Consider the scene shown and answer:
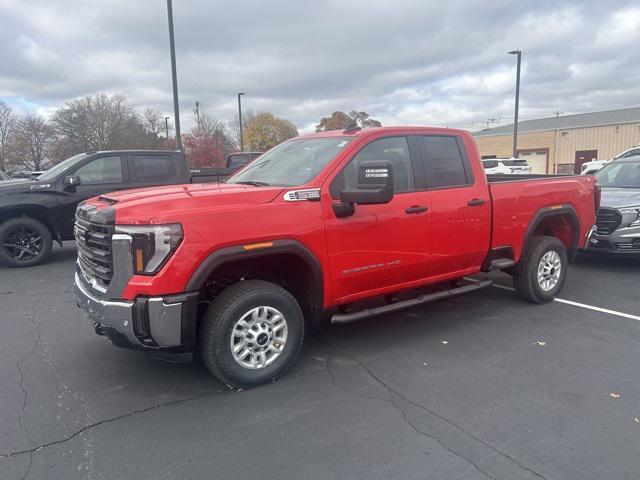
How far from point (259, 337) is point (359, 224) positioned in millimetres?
1228

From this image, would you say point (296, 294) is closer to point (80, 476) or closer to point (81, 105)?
point (80, 476)

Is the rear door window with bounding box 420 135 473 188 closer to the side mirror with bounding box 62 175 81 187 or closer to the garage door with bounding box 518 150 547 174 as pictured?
the side mirror with bounding box 62 175 81 187

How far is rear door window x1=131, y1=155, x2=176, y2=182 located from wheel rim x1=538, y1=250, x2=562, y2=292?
264 inches

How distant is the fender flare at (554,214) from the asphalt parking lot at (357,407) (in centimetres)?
93

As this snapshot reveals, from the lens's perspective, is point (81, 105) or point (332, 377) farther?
point (81, 105)

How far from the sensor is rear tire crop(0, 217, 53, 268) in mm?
8227

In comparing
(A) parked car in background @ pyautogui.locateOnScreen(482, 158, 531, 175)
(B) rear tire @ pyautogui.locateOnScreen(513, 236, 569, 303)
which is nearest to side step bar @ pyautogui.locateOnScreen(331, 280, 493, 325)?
(B) rear tire @ pyautogui.locateOnScreen(513, 236, 569, 303)

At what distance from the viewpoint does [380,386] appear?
150 inches

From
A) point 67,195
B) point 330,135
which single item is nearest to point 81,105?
point 67,195

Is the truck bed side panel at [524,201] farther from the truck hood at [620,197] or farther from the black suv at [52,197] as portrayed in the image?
the black suv at [52,197]

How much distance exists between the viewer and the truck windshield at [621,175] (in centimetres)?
827

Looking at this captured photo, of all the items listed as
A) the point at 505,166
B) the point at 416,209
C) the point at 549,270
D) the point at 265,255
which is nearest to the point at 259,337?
the point at 265,255

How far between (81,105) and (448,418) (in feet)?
174

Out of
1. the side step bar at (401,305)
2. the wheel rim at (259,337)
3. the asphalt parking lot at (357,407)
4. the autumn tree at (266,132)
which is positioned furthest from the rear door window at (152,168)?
the autumn tree at (266,132)
